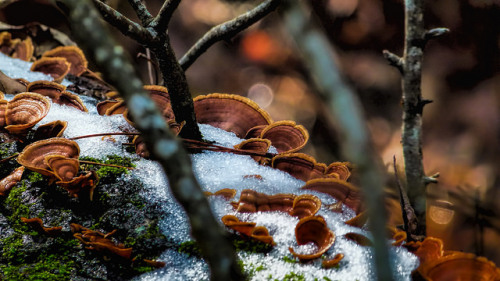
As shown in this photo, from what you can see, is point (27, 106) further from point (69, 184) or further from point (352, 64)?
point (352, 64)

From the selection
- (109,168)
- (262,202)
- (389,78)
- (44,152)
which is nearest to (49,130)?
(44,152)

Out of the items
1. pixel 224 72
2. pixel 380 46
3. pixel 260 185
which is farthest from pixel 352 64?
pixel 260 185

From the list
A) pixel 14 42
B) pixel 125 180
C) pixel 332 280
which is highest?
pixel 14 42

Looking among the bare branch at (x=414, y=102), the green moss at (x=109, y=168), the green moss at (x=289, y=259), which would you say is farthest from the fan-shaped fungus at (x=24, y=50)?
the bare branch at (x=414, y=102)

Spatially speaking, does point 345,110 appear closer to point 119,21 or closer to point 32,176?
point 119,21

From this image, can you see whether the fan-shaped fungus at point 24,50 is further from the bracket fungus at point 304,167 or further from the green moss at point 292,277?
the green moss at point 292,277
